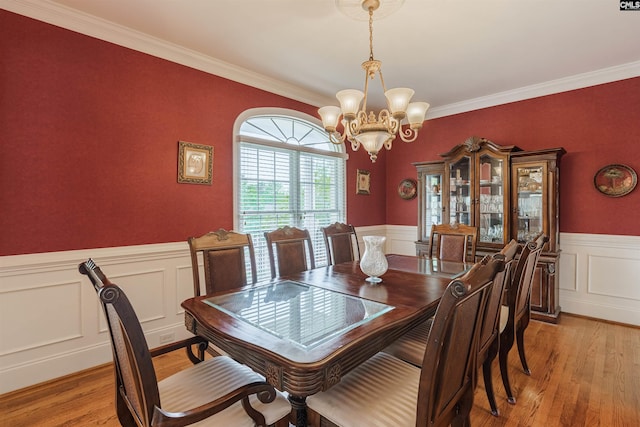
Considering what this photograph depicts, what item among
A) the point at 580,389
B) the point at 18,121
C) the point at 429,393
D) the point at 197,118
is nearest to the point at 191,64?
the point at 197,118

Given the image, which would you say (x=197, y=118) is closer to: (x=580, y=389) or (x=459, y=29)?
(x=459, y=29)

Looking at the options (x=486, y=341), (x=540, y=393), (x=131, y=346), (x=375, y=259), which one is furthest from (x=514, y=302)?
(x=131, y=346)

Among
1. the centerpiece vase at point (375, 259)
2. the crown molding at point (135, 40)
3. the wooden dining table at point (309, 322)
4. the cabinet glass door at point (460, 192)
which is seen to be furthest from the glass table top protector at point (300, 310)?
the cabinet glass door at point (460, 192)

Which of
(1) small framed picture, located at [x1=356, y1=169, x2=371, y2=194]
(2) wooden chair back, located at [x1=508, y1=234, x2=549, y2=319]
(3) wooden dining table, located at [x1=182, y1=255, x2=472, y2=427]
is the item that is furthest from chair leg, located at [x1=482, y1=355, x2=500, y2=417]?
(1) small framed picture, located at [x1=356, y1=169, x2=371, y2=194]

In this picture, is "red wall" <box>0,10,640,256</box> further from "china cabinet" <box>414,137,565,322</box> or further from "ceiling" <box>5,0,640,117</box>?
"china cabinet" <box>414,137,565,322</box>

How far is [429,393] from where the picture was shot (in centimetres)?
104

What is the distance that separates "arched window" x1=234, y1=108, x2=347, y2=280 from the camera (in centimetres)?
336

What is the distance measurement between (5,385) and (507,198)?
4.78 meters

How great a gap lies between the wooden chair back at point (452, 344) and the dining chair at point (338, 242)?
170cm

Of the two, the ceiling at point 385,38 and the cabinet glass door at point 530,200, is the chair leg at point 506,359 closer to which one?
the cabinet glass door at point 530,200

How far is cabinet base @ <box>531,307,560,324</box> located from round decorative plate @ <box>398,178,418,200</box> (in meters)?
2.13

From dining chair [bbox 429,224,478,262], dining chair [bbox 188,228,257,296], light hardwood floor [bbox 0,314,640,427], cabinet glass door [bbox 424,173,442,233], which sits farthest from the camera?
cabinet glass door [bbox 424,173,442,233]

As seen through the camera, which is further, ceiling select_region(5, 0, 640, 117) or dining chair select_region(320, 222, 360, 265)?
dining chair select_region(320, 222, 360, 265)

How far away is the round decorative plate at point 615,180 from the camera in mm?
3186
